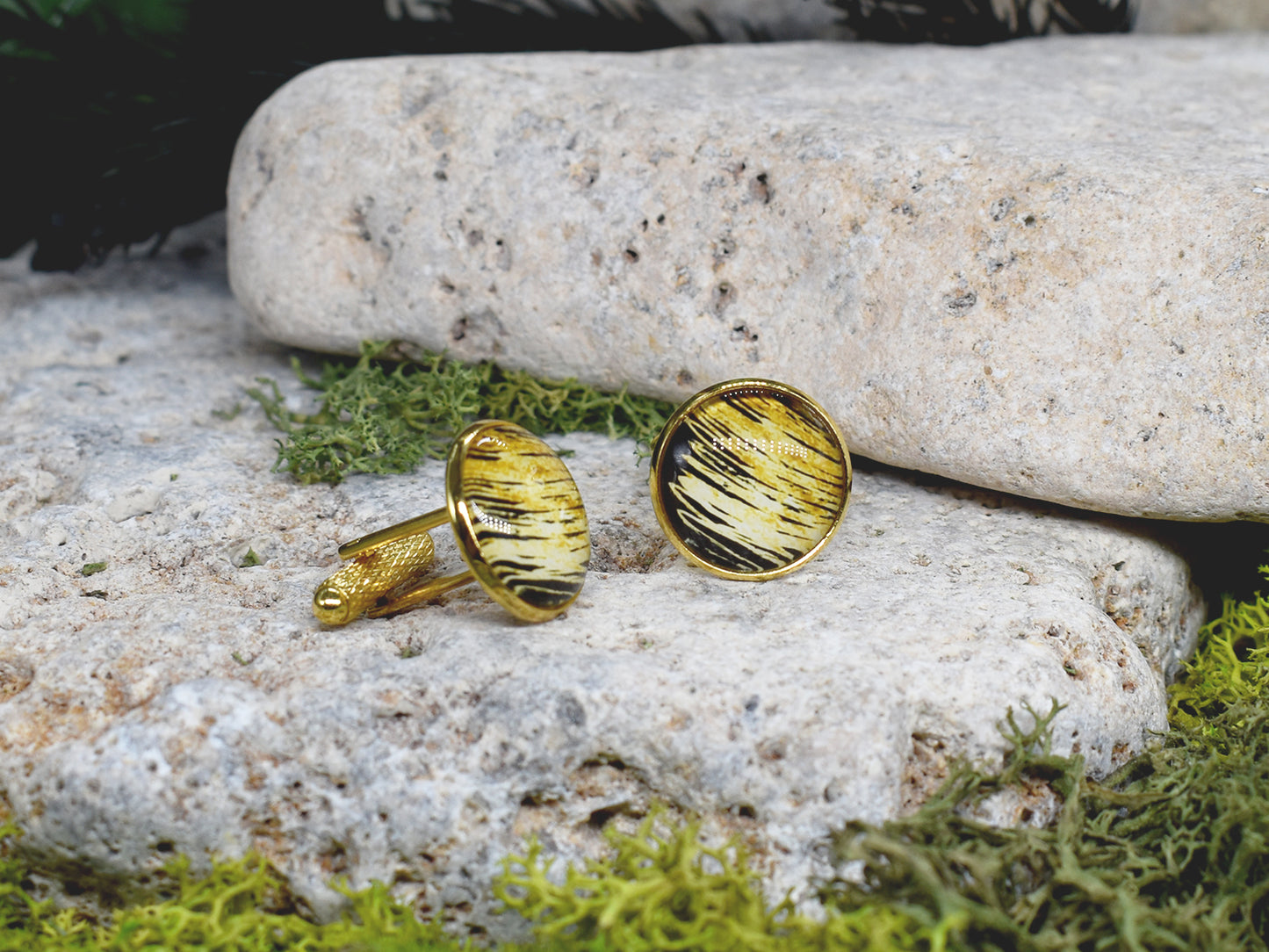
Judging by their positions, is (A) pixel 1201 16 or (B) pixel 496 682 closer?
(B) pixel 496 682

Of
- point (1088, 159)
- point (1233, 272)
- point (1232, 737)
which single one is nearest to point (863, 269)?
point (1088, 159)

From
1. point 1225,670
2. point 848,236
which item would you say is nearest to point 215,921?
point 848,236

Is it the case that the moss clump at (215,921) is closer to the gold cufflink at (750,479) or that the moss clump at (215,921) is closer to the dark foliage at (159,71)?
the gold cufflink at (750,479)

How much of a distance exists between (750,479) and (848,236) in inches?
28.8

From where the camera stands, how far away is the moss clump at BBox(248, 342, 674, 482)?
9.41 ft

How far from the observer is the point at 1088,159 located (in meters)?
2.59

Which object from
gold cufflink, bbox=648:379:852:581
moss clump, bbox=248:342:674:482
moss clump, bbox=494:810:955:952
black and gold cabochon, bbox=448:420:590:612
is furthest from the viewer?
moss clump, bbox=248:342:674:482

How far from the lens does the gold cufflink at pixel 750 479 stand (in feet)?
7.84

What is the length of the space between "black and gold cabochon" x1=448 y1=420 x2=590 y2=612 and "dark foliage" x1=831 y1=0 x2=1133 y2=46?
2.43m

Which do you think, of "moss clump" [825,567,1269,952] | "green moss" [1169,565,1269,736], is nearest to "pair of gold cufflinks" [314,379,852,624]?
"moss clump" [825,567,1269,952]

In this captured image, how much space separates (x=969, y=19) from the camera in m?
3.88

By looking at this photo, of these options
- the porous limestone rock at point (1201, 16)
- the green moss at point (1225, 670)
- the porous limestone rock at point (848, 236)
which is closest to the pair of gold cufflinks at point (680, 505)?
the porous limestone rock at point (848, 236)

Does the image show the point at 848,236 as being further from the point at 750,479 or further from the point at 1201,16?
the point at 1201,16

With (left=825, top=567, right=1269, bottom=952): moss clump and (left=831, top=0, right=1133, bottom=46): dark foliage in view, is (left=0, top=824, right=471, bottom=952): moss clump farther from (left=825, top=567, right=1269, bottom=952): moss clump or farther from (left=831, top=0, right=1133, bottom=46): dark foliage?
(left=831, top=0, right=1133, bottom=46): dark foliage
